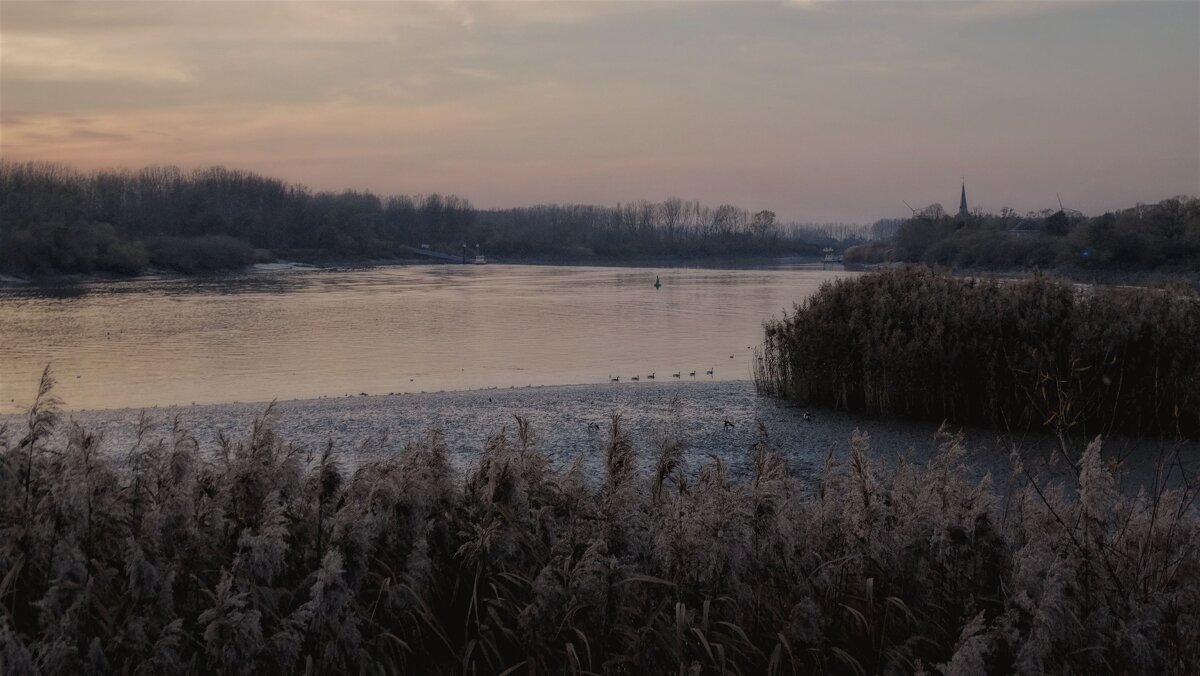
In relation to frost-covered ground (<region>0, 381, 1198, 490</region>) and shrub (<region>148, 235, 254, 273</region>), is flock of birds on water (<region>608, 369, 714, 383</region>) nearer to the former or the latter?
frost-covered ground (<region>0, 381, 1198, 490</region>)

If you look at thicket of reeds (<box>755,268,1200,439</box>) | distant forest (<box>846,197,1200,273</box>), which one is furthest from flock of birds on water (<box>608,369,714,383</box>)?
distant forest (<box>846,197,1200,273</box>)

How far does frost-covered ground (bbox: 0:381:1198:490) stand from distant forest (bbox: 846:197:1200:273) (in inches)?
948

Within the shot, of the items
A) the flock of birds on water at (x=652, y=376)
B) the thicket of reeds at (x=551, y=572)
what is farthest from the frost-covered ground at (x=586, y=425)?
the thicket of reeds at (x=551, y=572)

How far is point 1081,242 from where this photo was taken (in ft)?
150

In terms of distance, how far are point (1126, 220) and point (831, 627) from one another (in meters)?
53.5

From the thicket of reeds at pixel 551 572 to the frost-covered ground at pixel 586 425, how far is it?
5080 millimetres

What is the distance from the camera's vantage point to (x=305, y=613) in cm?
350

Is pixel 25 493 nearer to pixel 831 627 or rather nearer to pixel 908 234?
pixel 831 627

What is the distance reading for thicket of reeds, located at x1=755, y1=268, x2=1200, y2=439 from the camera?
12148 mm

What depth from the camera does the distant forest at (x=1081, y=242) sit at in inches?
1708

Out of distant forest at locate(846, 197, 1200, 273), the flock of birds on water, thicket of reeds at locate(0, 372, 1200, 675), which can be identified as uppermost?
distant forest at locate(846, 197, 1200, 273)

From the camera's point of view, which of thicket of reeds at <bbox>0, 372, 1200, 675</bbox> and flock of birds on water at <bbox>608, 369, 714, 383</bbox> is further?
flock of birds on water at <bbox>608, 369, 714, 383</bbox>

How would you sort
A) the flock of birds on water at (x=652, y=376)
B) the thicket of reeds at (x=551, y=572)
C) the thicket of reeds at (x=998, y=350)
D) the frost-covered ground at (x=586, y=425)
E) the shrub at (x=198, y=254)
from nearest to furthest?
the thicket of reeds at (x=551, y=572)
the frost-covered ground at (x=586, y=425)
the thicket of reeds at (x=998, y=350)
the flock of birds on water at (x=652, y=376)
the shrub at (x=198, y=254)

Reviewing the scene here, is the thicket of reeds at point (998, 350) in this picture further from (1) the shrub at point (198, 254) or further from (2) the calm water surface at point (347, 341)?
(1) the shrub at point (198, 254)
